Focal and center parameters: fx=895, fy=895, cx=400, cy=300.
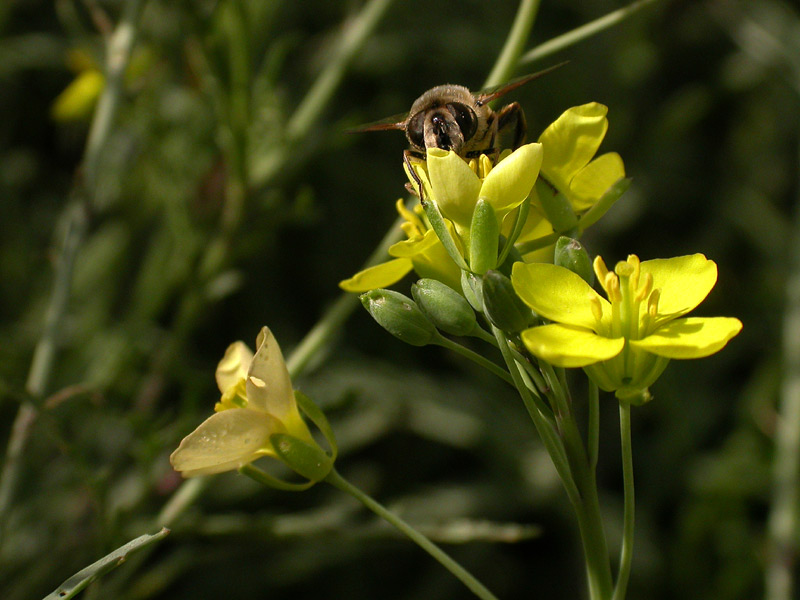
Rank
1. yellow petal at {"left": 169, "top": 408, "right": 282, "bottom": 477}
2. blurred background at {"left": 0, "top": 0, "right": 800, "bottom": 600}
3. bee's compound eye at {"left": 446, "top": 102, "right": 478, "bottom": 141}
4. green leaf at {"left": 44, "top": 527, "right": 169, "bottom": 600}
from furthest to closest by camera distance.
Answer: blurred background at {"left": 0, "top": 0, "right": 800, "bottom": 600}, bee's compound eye at {"left": 446, "top": 102, "right": 478, "bottom": 141}, yellow petal at {"left": 169, "top": 408, "right": 282, "bottom": 477}, green leaf at {"left": 44, "top": 527, "right": 169, "bottom": 600}

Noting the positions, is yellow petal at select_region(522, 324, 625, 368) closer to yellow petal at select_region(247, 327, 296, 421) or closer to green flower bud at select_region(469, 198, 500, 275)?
green flower bud at select_region(469, 198, 500, 275)

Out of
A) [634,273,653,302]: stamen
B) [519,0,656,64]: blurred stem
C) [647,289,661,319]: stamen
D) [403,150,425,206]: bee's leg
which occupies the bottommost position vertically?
[647,289,661,319]: stamen

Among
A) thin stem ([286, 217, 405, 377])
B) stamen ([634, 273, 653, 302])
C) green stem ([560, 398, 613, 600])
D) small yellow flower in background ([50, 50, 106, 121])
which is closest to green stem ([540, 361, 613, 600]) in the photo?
green stem ([560, 398, 613, 600])

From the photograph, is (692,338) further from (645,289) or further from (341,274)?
(341,274)

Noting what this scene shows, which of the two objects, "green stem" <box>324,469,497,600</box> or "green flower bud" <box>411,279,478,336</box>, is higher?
"green flower bud" <box>411,279,478,336</box>

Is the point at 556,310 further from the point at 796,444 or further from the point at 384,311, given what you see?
the point at 796,444

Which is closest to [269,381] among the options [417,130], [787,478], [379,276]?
[379,276]

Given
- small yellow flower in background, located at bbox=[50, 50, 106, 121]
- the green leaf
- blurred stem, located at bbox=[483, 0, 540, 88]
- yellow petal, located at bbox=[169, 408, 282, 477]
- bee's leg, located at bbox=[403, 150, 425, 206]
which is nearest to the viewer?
the green leaf
